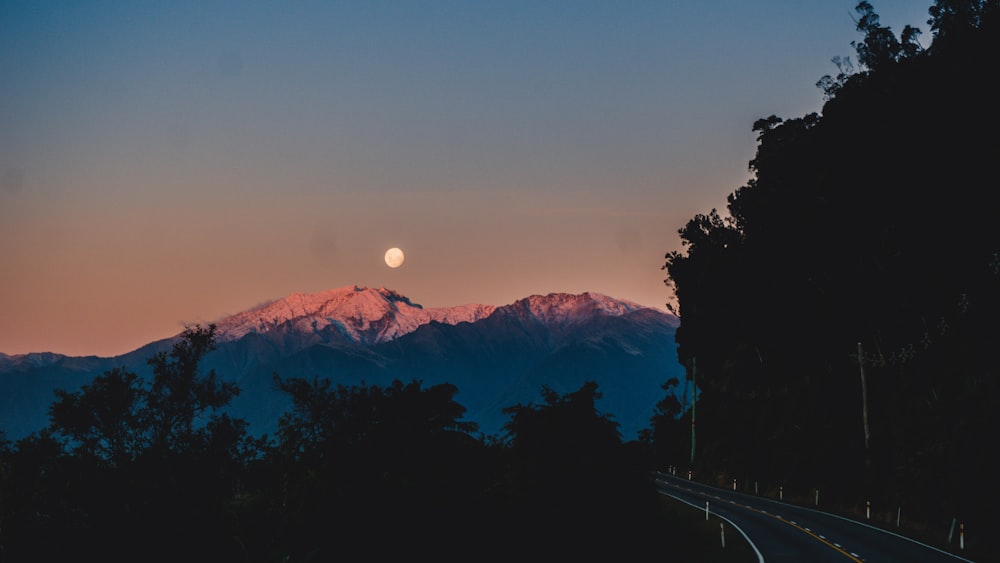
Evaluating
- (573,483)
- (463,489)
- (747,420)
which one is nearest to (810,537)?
(573,483)

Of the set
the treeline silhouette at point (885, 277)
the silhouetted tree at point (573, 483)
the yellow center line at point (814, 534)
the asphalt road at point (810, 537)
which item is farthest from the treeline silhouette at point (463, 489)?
the treeline silhouette at point (885, 277)

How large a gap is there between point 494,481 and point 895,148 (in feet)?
98.8

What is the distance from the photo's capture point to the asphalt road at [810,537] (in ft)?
103

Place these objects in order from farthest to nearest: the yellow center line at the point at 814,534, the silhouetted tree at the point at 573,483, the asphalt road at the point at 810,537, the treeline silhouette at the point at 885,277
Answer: the treeline silhouette at the point at 885,277
the asphalt road at the point at 810,537
the yellow center line at the point at 814,534
the silhouetted tree at the point at 573,483

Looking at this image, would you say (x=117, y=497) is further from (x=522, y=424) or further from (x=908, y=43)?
(x=908, y=43)

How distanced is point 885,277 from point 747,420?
27.5 metres

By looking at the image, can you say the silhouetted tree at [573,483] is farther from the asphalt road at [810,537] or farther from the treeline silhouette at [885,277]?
the treeline silhouette at [885,277]

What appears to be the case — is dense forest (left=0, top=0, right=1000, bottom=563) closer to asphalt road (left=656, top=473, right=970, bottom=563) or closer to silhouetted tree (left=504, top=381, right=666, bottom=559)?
silhouetted tree (left=504, top=381, right=666, bottom=559)

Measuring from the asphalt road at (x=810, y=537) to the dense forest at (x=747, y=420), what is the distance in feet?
9.09

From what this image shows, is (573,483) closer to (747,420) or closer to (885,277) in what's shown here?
(885,277)

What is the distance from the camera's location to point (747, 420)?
7875 cm

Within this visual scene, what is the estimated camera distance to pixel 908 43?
56.5 m

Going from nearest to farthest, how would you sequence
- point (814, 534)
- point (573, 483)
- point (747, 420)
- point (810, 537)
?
point (573, 483) → point (810, 537) → point (814, 534) → point (747, 420)

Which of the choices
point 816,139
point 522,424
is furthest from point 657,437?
point 522,424
